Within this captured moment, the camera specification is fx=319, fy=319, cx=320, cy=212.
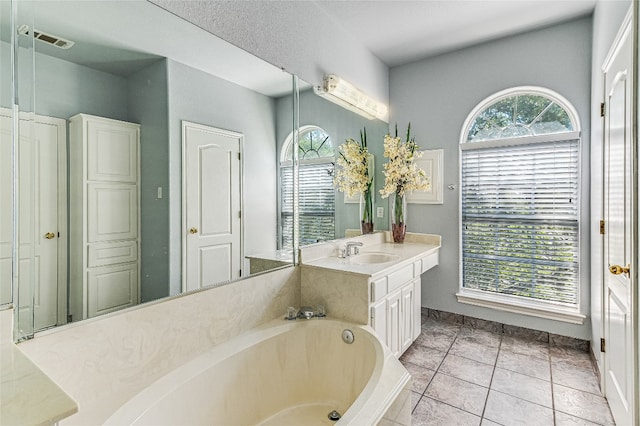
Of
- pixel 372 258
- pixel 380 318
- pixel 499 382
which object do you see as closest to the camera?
pixel 380 318

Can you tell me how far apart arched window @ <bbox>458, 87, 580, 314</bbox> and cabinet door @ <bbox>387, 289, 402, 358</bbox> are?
1107mm

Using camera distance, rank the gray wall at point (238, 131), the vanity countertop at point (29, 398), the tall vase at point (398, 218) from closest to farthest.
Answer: the vanity countertop at point (29, 398) → the gray wall at point (238, 131) → the tall vase at point (398, 218)

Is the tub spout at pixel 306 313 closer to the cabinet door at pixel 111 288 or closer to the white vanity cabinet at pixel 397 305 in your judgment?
the white vanity cabinet at pixel 397 305

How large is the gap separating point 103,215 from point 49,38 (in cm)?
62

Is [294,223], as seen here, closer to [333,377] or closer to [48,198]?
[333,377]

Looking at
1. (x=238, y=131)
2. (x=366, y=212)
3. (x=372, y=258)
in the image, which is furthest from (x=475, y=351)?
(x=238, y=131)

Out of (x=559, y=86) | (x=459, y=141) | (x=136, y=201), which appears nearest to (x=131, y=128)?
(x=136, y=201)

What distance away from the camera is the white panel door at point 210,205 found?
1.51 m

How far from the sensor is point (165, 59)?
1.43 metres

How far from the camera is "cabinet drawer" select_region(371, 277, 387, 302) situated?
76.4 inches

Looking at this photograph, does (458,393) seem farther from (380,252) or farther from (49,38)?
(49,38)

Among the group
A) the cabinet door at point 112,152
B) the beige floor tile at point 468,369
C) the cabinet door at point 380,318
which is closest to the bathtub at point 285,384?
the cabinet door at point 380,318

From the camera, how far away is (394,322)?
227cm

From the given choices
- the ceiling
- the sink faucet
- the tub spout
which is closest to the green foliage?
the ceiling
